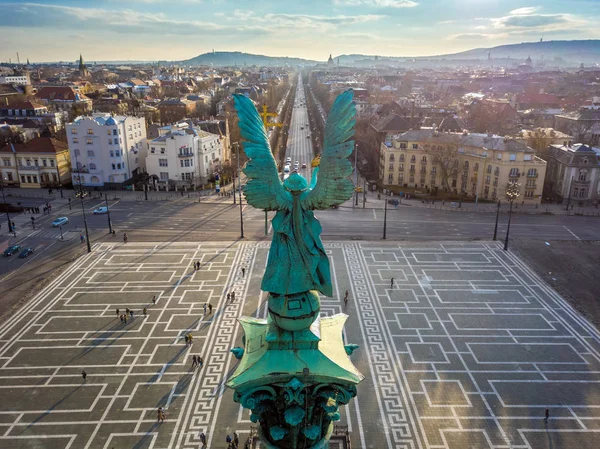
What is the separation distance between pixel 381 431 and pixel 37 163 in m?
84.2

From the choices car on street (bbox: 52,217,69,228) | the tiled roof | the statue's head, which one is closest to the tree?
car on street (bbox: 52,217,69,228)

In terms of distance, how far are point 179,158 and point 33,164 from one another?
28249mm

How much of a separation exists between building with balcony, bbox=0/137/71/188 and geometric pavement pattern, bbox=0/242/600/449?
4226cm

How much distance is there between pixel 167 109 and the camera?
5517 inches

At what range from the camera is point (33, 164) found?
89000mm

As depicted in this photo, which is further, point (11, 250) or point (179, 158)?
point (179, 158)

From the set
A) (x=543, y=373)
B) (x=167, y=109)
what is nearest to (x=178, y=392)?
(x=543, y=373)

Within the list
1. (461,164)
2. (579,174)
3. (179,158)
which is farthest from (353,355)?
(579,174)

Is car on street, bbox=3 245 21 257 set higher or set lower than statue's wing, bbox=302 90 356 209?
lower

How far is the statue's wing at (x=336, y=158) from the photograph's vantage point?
16781 millimetres

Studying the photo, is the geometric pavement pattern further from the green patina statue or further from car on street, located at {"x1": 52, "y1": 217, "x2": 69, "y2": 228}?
car on street, located at {"x1": 52, "y1": 217, "x2": 69, "y2": 228}

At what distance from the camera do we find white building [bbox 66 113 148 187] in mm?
86250

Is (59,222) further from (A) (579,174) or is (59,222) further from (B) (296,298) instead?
(A) (579,174)

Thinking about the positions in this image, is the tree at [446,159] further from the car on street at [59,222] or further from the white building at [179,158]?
the car on street at [59,222]
